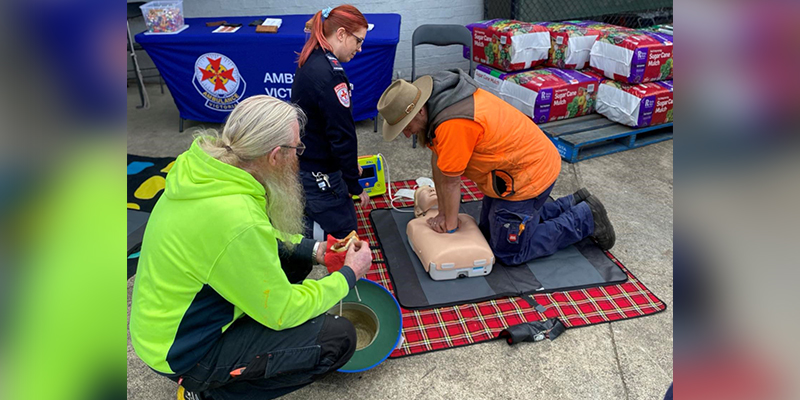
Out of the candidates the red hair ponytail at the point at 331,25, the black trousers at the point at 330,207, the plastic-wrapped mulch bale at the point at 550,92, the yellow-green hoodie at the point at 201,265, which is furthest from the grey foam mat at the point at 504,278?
the plastic-wrapped mulch bale at the point at 550,92

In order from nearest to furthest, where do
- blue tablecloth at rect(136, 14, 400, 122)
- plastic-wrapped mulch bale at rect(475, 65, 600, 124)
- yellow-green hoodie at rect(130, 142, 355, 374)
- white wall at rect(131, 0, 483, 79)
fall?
1. yellow-green hoodie at rect(130, 142, 355, 374)
2. plastic-wrapped mulch bale at rect(475, 65, 600, 124)
3. blue tablecloth at rect(136, 14, 400, 122)
4. white wall at rect(131, 0, 483, 79)

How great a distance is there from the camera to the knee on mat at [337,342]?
197 centimetres

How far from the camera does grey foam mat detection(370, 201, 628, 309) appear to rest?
281 cm

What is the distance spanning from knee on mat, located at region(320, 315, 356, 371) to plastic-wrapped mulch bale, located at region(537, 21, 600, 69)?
3.81 metres

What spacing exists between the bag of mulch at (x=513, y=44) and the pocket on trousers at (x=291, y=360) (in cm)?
369

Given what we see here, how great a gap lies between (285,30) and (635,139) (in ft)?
11.4

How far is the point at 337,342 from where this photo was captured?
1992 millimetres

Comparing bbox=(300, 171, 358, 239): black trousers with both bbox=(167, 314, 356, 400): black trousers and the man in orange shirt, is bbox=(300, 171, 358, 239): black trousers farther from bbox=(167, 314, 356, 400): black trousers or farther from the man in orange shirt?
bbox=(167, 314, 356, 400): black trousers

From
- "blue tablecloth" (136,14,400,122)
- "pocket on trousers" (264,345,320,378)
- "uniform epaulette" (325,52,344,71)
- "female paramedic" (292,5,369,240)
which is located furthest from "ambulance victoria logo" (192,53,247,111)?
"pocket on trousers" (264,345,320,378)

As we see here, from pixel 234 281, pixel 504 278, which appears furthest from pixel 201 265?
pixel 504 278

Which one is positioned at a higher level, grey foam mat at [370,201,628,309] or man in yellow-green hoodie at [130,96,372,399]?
man in yellow-green hoodie at [130,96,372,399]

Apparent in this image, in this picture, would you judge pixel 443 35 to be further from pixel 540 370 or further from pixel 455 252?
pixel 540 370

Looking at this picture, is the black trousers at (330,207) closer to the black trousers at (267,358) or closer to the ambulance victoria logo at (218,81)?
the black trousers at (267,358)
